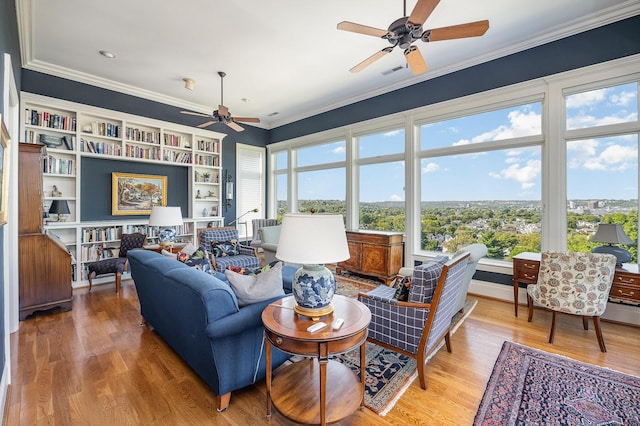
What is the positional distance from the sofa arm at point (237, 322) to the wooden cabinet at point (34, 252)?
302 cm

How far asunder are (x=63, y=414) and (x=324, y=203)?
16.6 ft

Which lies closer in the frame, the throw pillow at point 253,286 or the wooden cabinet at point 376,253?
the throw pillow at point 253,286

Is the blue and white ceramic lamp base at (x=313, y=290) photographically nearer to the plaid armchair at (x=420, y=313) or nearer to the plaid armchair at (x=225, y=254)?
the plaid armchair at (x=420, y=313)

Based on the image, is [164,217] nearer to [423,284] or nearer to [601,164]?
[423,284]

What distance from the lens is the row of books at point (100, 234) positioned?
4.44 m

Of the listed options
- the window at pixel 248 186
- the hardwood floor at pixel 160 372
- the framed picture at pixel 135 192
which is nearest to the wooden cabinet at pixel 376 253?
the hardwood floor at pixel 160 372

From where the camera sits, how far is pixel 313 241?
157 centimetres

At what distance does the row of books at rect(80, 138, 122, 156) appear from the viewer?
14.7ft

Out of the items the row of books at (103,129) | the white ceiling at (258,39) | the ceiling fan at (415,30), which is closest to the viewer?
the ceiling fan at (415,30)

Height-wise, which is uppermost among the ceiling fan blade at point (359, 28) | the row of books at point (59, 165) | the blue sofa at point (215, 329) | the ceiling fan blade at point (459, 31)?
the ceiling fan blade at point (359, 28)

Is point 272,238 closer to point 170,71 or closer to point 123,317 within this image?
point 123,317

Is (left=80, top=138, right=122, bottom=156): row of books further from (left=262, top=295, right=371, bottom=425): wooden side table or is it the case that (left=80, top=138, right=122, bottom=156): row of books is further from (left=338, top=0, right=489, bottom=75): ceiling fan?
(left=262, top=295, right=371, bottom=425): wooden side table

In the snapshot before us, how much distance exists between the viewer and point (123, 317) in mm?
3238

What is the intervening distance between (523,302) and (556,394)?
2.01 metres
